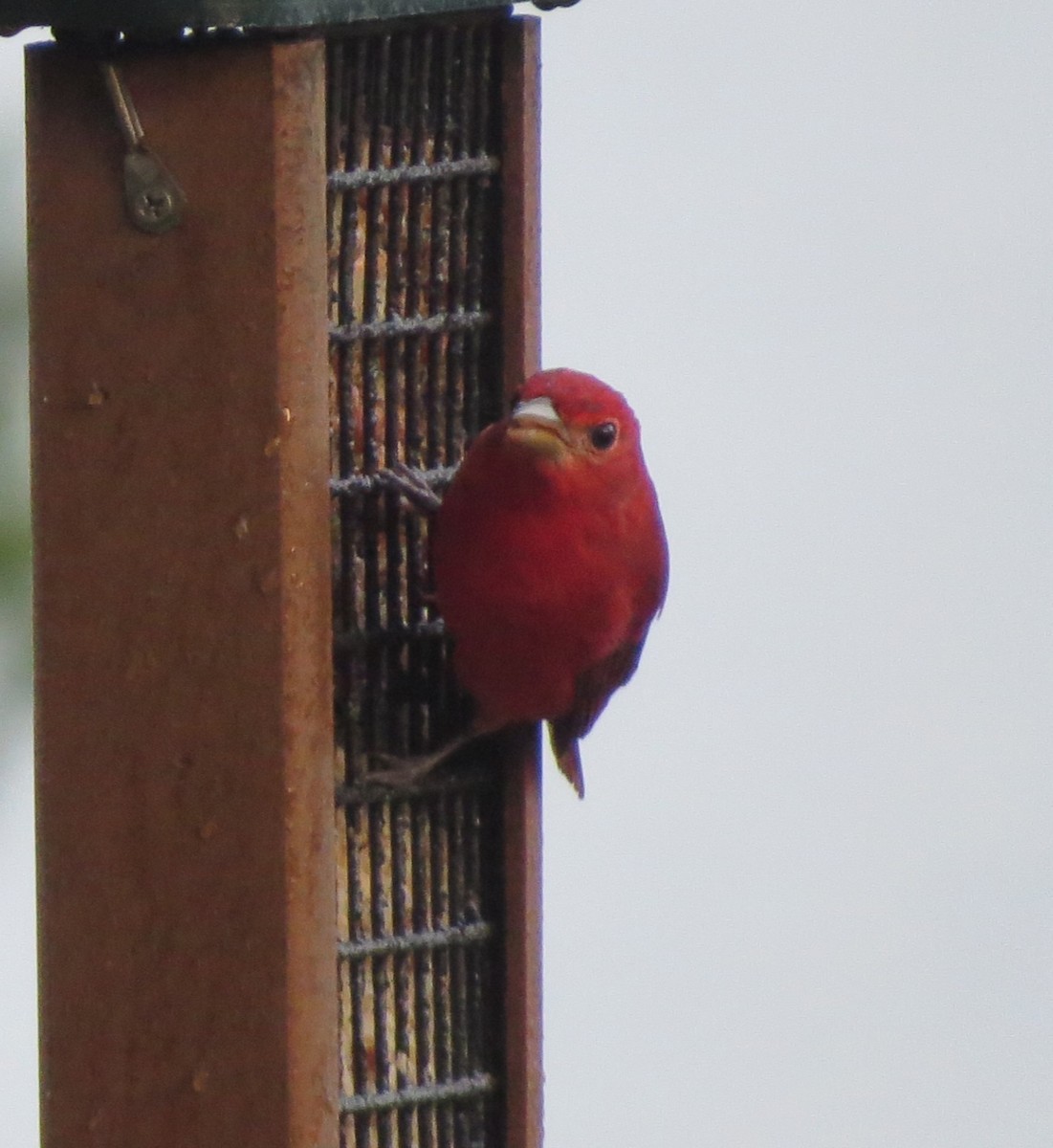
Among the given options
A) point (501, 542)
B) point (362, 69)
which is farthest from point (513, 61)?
point (501, 542)

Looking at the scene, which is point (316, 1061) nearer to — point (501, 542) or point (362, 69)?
point (501, 542)

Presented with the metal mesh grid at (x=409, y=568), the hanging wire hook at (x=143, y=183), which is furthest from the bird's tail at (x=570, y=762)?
the hanging wire hook at (x=143, y=183)

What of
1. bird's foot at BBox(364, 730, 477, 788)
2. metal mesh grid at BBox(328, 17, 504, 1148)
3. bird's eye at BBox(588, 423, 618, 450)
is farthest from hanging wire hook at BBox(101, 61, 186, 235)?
bird's foot at BBox(364, 730, 477, 788)

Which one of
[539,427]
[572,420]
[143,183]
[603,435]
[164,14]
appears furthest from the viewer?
[603,435]

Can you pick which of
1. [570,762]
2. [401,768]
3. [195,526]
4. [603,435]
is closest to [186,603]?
[195,526]

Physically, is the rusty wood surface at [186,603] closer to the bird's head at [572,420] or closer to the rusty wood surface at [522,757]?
the bird's head at [572,420]

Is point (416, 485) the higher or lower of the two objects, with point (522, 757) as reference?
higher

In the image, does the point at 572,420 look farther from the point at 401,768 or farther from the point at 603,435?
the point at 401,768

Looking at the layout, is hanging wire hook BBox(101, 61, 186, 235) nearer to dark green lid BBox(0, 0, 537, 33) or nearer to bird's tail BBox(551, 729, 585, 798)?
dark green lid BBox(0, 0, 537, 33)
